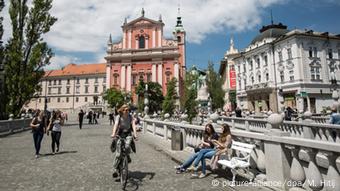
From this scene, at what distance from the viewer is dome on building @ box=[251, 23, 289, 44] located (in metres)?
42.9

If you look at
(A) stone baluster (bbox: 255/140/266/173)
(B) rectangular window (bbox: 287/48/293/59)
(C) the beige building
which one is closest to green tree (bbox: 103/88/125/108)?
(C) the beige building

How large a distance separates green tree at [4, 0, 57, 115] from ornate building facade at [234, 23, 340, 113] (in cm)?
3233

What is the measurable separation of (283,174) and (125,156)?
320cm

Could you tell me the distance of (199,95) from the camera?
17469 millimetres

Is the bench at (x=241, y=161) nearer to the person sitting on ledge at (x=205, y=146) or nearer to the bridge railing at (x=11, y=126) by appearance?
the person sitting on ledge at (x=205, y=146)

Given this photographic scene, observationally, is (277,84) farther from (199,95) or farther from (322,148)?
(322,148)

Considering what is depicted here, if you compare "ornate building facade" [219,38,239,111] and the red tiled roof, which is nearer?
"ornate building facade" [219,38,239,111]

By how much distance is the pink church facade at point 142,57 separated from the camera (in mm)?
60562

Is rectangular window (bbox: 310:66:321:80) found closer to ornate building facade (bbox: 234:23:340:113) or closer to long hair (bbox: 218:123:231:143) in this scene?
ornate building facade (bbox: 234:23:340:113)

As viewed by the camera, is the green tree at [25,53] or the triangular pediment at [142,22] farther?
the triangular pediment at [142,22]

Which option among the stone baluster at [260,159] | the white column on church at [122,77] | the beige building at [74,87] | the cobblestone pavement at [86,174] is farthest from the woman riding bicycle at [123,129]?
the beige building at [74,87]

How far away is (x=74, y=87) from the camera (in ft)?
270

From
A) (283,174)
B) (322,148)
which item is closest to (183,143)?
(283,174)

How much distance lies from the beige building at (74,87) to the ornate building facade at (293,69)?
53250mm
